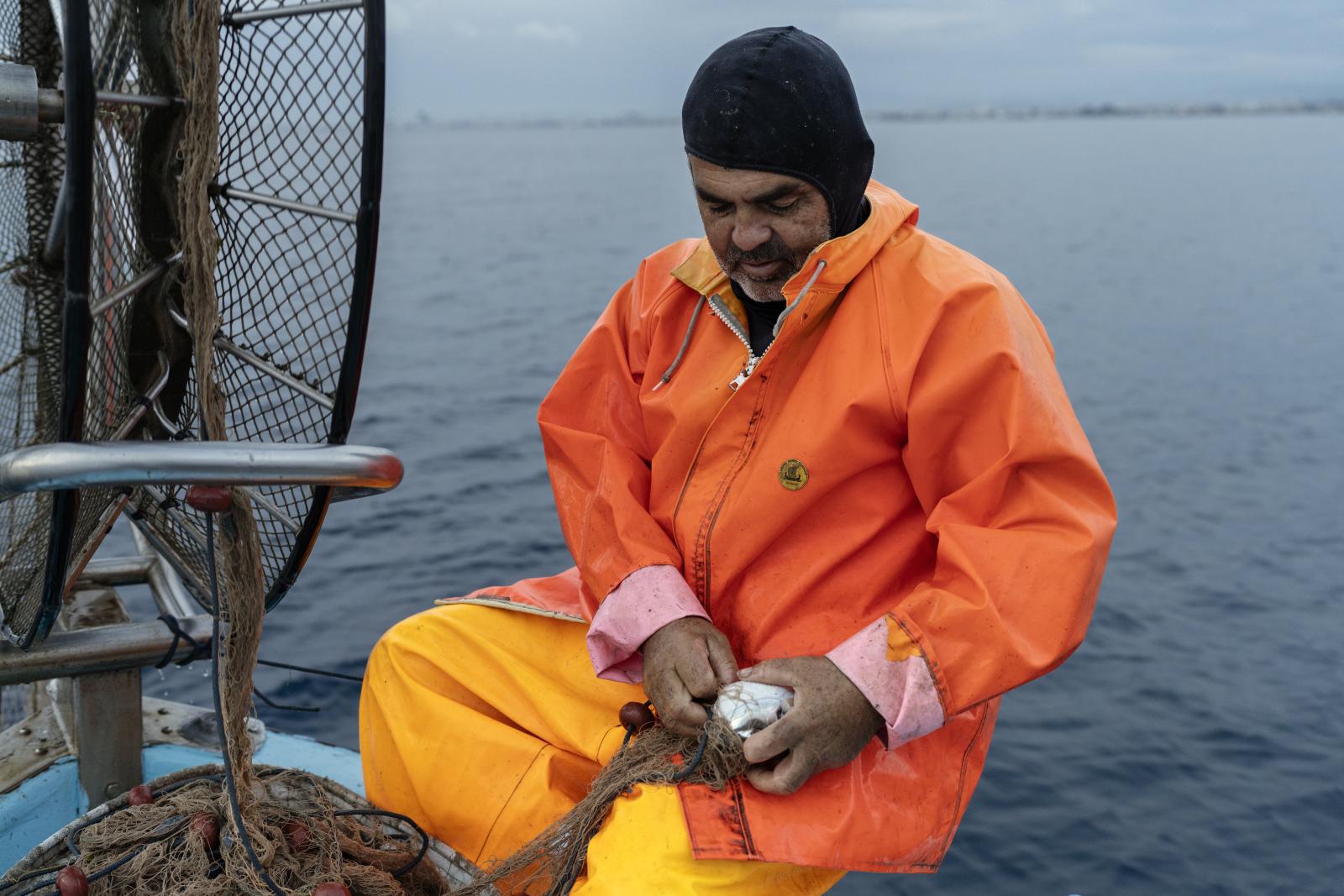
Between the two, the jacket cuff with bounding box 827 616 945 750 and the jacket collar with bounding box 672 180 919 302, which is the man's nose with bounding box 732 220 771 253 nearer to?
the jacket collar with bounding box 672 180 919 302

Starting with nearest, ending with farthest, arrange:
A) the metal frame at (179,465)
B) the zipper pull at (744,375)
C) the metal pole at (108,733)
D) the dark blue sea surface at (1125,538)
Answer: the metal frame at (179,465) → the zipper pull at (744,375) → the metal pole at (108,733) → the dark blue sea surface at (1125,538)

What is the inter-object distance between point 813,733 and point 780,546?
1.46ft

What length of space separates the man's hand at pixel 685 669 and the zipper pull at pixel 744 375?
0.47 meters

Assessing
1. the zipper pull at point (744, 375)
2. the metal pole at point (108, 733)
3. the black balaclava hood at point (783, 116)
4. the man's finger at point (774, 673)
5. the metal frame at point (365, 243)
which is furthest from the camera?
the metal pole at point (108, 733)

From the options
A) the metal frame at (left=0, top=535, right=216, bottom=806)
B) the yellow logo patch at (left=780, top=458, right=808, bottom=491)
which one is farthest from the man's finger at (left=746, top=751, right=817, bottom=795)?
the metal frame at (left=0, top=535, right=216, bottom=806)

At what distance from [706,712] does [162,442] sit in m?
1.12

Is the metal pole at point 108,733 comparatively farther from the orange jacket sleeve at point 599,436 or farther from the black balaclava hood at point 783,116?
the black balaclava hood at point 783,116

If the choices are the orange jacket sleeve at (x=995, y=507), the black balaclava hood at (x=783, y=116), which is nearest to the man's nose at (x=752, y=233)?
the black balaclava hood at (x=783, y=116)

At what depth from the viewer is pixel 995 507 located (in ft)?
7.43

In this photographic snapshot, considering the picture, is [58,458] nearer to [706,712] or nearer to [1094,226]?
[706,712]

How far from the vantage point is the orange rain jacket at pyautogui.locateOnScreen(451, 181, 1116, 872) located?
7.17 ft

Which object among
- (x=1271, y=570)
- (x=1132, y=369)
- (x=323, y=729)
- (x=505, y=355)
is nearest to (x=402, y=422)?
(x=505, y=355)

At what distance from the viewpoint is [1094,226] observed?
2967cm

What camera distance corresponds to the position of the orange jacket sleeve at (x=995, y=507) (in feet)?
7.14
